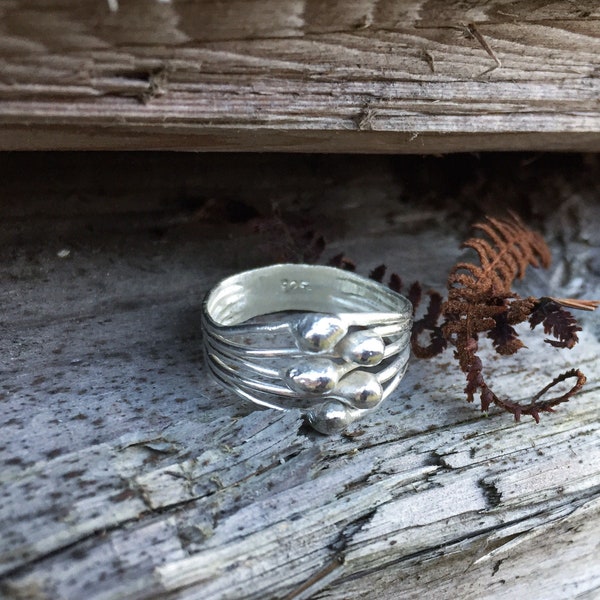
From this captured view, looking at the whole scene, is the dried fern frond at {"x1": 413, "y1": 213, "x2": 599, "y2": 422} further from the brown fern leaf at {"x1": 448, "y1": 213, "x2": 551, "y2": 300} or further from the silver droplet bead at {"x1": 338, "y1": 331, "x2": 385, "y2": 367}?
the silver droplet bead at {"x1": 338, "y1": 331, "x2": 385, "y2": 367}

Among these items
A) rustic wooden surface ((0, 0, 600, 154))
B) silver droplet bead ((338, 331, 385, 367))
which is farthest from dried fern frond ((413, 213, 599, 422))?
rustic wooden surface ((0, 0, 600, 154))


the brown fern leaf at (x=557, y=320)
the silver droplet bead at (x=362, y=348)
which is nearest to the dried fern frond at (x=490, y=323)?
the brown fern leaf at (x=557, y=320)

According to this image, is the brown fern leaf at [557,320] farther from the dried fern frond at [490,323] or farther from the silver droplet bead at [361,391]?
the silver droplet bead at [361,391]

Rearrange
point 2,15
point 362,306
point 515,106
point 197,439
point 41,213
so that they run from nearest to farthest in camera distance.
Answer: point 2,15, point 197,439, point 515,106, point 41,213, point 362,306

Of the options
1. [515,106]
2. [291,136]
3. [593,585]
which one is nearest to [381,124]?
[291,136]

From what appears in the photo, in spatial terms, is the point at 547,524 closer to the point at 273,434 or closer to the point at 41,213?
the point at 273,434

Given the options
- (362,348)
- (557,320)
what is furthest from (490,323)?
(362,348)
